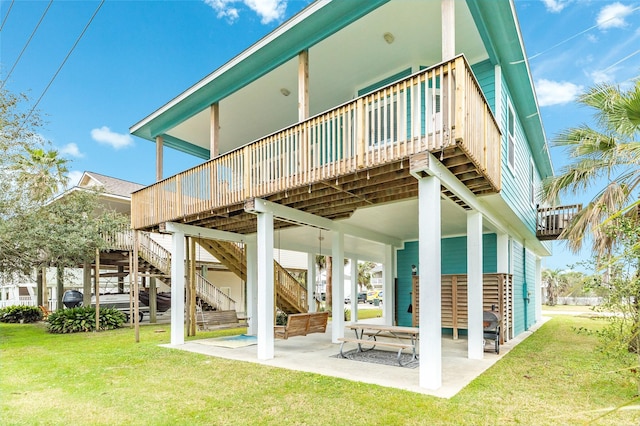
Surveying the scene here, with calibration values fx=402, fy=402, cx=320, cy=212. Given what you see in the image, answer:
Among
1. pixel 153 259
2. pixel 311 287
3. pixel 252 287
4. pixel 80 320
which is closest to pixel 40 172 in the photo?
pixel 153 259

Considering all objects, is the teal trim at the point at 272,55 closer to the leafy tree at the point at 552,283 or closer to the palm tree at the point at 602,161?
the palm tree at the point at 602,161

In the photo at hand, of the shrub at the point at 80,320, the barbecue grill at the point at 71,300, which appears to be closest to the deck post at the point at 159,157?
the shrub at the point at 80,320

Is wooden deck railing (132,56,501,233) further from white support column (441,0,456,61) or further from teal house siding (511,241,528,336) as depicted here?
teal house siding (511,241,528,336)

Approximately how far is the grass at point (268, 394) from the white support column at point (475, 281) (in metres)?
0.59

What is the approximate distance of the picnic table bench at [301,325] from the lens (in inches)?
357

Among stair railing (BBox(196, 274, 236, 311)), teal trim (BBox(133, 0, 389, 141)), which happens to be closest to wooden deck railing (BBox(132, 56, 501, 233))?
teal trim (BBox(133, 0, 389, 141))

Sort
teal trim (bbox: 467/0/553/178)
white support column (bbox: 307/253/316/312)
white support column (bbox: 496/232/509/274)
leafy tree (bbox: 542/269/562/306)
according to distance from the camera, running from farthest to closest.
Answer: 1. leafy tree (bbox: 542/269/562/306)
2. white support column (bbox: 307/253/316/312)
3. white support column (bbox: 496/232/509/274)
4. teal trim (bbox: 467/0/553/178)

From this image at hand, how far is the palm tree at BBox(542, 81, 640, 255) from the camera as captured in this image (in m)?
6.87

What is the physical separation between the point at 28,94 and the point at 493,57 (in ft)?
36.1

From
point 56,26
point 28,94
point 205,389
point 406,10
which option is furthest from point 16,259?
point 406,10

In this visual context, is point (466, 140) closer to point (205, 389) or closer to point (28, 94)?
point (205, 389)

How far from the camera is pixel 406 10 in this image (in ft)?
22.2

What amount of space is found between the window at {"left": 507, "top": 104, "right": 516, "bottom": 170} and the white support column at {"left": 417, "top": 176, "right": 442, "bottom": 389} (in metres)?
4.19

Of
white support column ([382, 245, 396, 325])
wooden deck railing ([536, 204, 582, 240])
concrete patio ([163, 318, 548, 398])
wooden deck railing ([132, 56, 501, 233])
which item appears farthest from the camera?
white support column ([382, 245, 396, 325])
